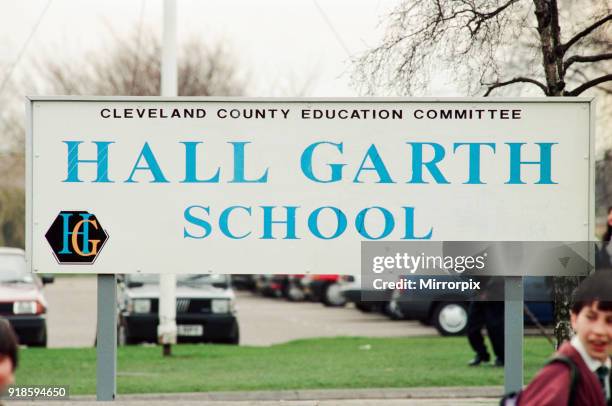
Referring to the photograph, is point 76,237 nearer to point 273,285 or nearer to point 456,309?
point 456,309

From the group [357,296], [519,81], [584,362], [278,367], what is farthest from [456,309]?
[584,362]

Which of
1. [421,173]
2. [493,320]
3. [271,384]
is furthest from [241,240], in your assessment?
[493,320]

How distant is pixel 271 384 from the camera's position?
12.7 meters

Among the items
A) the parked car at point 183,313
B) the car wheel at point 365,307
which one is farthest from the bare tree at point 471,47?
the car wheel at point 365,307

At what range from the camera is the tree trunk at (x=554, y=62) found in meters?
9.66

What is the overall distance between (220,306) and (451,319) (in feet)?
14.5

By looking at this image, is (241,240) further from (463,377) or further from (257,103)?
(463,377)

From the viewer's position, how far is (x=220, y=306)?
760 inches

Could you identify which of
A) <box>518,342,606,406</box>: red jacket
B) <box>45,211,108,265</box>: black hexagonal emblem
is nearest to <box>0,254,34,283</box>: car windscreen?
<box>45,211,108,265</box>: black hexagonal emblem

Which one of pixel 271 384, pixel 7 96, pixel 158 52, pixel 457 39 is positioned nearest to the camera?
pixel 457 39

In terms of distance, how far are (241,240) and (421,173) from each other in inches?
55.3

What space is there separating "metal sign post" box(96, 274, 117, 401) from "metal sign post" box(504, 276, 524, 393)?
288cm

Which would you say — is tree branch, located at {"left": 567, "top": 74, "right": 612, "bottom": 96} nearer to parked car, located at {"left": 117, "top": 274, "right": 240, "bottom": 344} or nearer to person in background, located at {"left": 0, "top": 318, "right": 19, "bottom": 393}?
person in background, located at {"left": 0, "top": 318, "right": 19, "bottom": 393}

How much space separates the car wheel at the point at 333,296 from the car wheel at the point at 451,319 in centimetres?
1162
